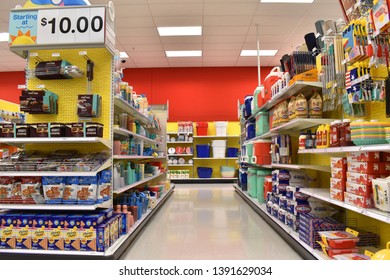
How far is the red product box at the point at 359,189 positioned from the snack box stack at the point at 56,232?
201cm

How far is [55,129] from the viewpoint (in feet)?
8.75

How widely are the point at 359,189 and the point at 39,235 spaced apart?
2.61 metres

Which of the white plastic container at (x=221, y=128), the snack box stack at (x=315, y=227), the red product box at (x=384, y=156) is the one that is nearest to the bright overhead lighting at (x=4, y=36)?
the white plastic container at (x=221, y=128)

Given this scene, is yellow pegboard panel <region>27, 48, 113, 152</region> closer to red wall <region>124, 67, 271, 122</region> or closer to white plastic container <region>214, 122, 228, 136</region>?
white plastic container <region>214, 122, 228, 136</region>

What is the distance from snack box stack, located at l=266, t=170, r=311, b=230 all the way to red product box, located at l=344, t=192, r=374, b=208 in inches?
35.1

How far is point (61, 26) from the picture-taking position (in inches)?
113

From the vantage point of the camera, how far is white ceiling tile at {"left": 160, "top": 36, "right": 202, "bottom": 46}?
799cm

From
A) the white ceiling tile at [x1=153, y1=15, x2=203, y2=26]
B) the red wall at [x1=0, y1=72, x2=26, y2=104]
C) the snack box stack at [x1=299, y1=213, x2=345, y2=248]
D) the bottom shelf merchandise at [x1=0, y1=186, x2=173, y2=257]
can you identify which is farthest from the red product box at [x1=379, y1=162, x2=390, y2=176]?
the red wall at [x1=0, y1=72, x2=26, y2=104]

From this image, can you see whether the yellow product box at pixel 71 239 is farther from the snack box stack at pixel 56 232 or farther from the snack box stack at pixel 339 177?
the snack box stack at pixel 339 177

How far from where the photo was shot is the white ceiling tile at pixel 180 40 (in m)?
7.99

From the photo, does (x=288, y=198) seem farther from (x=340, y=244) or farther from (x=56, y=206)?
(x=56, y=206)
